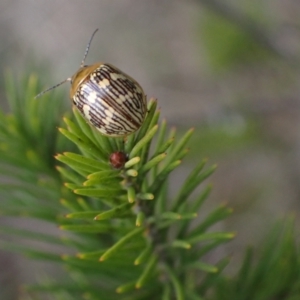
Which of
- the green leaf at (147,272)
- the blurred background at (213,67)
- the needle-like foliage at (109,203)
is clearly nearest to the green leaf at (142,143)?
the needle-like foliage at (109,203)

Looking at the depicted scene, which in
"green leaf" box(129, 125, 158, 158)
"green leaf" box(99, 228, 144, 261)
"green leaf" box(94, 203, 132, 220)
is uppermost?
"green leaf" box(129, 125, 158, 158)

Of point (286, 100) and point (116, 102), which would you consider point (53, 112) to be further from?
point (286, 100)

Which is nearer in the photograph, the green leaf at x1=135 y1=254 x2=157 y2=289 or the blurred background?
the green leaf at x1=135 y1=254 x2=157 y2=289

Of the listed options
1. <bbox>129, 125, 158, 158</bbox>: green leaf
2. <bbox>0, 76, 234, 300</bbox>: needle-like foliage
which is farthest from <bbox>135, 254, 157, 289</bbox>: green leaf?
<bbox>129, 125, 158, 158</bbox>: green leaf

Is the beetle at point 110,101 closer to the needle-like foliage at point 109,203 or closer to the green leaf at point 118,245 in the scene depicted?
the needle-like foliage at point 109,203

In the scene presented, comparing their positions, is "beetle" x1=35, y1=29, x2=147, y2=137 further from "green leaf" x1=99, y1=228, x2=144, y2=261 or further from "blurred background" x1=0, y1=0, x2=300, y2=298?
"blurred background" x1=0, y1=0, x2=300, y2=298

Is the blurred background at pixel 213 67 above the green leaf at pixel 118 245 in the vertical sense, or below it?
above

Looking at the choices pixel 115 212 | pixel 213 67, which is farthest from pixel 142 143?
pixel 213 67

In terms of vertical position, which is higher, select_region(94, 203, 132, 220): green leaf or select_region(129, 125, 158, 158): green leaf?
select_region(129, 125, 158, 158): green leaf

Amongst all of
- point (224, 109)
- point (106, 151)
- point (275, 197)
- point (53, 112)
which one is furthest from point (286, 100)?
point (106, 151)
